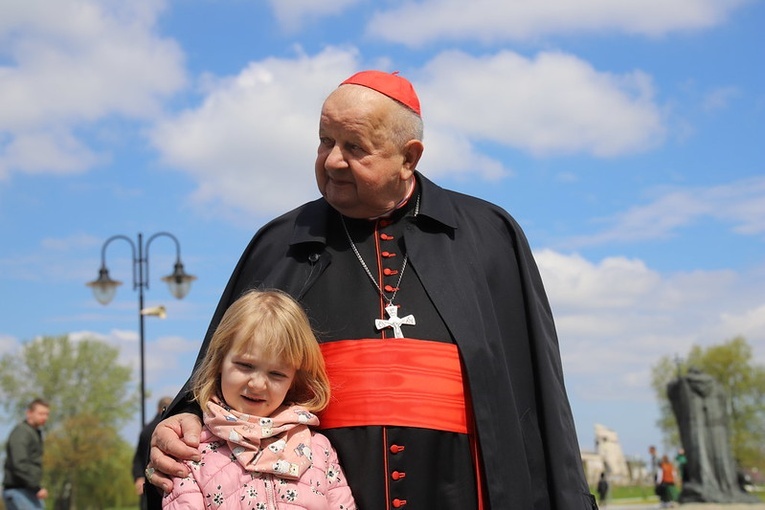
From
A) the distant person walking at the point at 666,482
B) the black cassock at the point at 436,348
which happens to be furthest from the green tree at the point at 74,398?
the black cassock at the point at 436,348

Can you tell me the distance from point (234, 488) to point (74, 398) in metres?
39.9

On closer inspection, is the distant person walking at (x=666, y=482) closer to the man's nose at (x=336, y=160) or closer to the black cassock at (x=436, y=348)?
the black cassock at (x=436, y=348)

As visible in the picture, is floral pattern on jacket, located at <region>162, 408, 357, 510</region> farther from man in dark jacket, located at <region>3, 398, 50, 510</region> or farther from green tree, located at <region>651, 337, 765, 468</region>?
green tree, located at <region>651, 337, 765, 468</region>

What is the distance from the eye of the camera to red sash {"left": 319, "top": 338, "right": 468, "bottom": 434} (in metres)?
3.59

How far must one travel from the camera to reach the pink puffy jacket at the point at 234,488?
3.23 meters

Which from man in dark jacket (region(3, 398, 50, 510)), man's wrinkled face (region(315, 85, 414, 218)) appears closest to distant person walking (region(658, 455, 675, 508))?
man in dark jacket (region(3, 398, 50, 510))

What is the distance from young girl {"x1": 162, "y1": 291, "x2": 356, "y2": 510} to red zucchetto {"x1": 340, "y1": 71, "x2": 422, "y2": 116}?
2.72 feet

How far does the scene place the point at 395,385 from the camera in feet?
11.8

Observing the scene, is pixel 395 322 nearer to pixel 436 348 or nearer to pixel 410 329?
pixel 410 329

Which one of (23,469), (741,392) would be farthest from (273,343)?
(741,392)

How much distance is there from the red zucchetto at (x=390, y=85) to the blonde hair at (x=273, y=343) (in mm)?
796

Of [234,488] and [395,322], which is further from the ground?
[395,322]

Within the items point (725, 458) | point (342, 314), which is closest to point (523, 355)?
point (342, 314)

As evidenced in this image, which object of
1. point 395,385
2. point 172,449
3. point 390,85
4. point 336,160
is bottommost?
point 172,449
